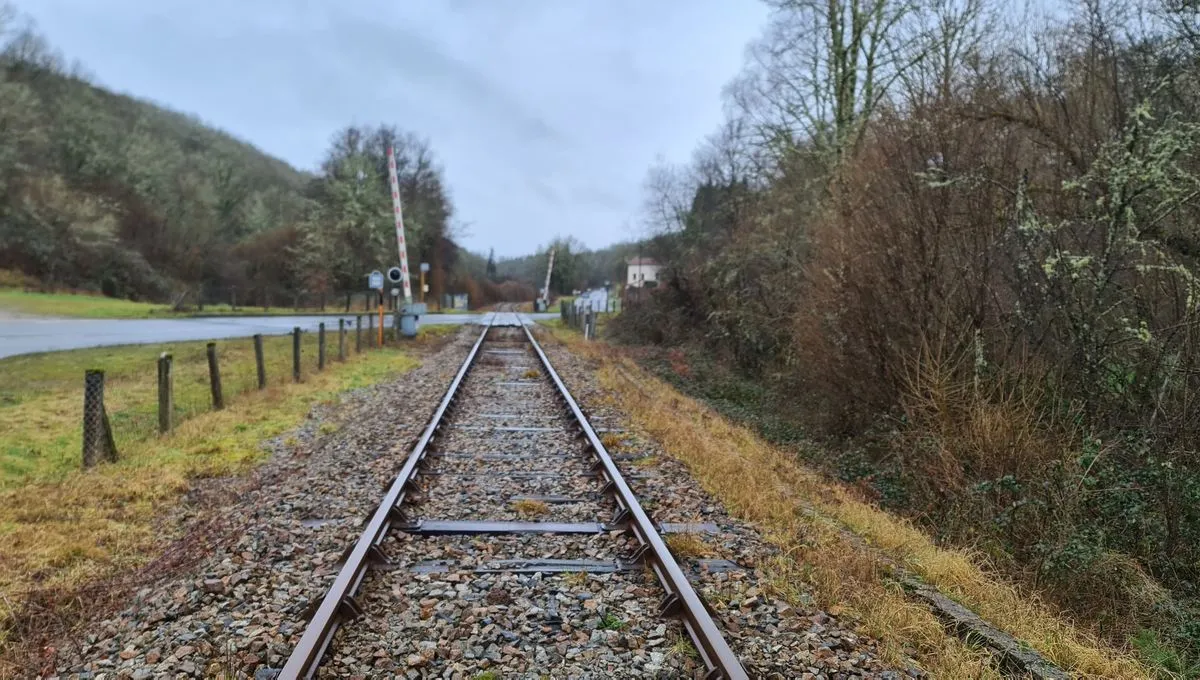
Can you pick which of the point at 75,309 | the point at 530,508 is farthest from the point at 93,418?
the point at 75,309

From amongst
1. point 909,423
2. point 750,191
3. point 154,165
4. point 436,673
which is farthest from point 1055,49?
point 154,165

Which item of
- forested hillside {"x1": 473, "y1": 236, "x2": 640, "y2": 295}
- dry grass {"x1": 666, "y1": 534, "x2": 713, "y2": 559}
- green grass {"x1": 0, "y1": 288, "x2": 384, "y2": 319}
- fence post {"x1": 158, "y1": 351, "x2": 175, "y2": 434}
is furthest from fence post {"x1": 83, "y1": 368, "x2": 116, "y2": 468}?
Answer: forested hillside {"x1": 473, "y1": 236, "x2": 640, "y2": 295}

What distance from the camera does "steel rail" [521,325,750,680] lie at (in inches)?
123

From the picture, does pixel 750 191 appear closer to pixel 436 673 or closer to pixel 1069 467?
pixel 1069 467

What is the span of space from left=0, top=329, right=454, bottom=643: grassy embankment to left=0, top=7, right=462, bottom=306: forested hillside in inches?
941

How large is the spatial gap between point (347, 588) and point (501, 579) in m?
0.84

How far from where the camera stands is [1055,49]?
26.5ft

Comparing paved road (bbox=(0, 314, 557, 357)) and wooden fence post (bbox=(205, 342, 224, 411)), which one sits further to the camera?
paved road (bbox=(0, 314, 557, 357))

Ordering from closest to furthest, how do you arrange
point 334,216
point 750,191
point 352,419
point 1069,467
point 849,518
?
point 849,518, point 1069,467, point 352,419, point 750,191, point 334,216

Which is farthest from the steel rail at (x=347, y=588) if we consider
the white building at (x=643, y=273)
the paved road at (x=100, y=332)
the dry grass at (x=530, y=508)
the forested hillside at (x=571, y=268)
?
the forested hillside at (x=571, y=268)

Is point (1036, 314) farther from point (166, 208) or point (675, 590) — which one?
point (166, 208)

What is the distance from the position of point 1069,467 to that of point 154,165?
5709 centimetres

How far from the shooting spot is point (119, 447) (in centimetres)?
736

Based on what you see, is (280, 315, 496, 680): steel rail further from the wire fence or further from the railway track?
the wire fence
